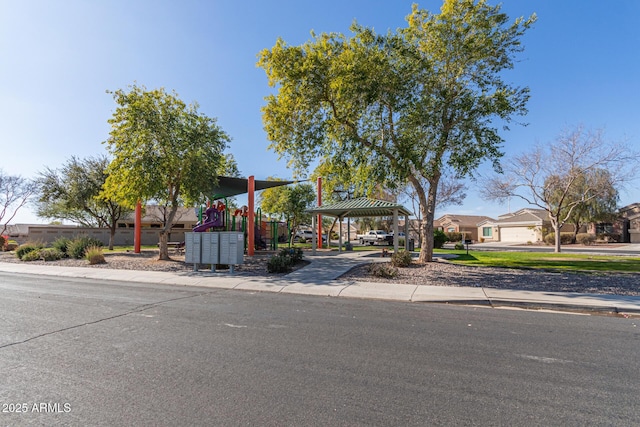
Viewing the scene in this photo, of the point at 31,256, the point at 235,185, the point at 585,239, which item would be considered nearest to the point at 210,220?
the point at 235,185

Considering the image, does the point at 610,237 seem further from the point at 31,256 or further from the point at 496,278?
the point at 31,256

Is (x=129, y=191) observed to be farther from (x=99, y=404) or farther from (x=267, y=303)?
(x=99, y=404)

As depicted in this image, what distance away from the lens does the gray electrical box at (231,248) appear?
1388 centimetres

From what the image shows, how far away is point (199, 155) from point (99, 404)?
14.3 metres

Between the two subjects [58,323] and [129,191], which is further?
[129,191]

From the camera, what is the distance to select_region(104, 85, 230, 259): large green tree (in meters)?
15.6

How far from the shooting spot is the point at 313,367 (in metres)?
4.41

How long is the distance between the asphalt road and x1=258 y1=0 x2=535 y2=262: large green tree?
23.9 ft

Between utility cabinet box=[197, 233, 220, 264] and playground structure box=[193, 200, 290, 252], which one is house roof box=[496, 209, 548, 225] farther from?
utility cabinet box=[197, 233, 220, 264]

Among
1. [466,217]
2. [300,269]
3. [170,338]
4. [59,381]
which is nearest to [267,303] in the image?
[170,338]

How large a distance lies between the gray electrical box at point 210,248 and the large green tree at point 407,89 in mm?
4776

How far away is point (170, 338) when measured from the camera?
5559 millimetres

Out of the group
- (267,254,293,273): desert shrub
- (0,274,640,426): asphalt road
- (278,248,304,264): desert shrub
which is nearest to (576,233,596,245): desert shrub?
(278,248,304,264): desert shrub

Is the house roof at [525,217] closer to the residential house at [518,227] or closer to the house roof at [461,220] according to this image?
the residential house at [518,227]
